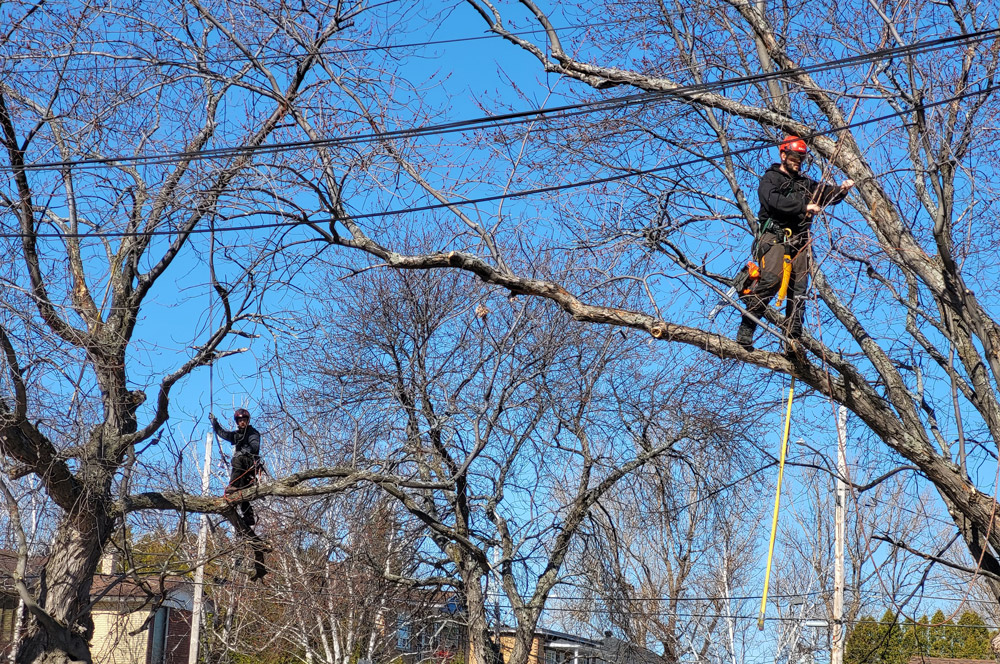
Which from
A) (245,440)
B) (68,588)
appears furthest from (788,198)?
(68,588)

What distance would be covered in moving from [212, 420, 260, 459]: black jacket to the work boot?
6.31 meters

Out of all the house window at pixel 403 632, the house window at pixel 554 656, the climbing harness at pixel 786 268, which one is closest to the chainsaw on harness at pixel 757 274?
the climbing harness at pixel 786 268

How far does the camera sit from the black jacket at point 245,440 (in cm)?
1180

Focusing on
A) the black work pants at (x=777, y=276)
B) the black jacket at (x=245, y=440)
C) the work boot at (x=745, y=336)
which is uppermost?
the black jacket at (x=245, y=440)

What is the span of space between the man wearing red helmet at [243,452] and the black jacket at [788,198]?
21.4 ft

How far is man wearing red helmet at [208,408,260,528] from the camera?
38.6ft

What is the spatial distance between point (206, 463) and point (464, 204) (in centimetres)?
954

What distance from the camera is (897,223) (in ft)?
26.9

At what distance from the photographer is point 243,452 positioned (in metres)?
11.8

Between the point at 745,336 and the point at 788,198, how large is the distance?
1029mm

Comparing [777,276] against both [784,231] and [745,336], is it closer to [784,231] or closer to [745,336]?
[784,231]

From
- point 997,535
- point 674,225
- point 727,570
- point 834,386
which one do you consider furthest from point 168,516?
point 727,570

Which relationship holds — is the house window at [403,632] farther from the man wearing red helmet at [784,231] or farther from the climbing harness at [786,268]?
the climbing harness at [786,268]

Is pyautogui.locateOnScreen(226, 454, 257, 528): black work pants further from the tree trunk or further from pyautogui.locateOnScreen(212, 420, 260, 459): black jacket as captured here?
the tree trunk
